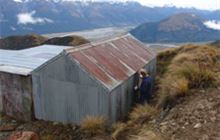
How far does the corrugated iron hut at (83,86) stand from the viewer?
11.0 m

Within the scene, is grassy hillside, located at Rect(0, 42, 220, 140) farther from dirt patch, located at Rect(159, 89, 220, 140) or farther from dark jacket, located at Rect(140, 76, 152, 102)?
dark jacket, located at Rect(140, 76, 152, 102)

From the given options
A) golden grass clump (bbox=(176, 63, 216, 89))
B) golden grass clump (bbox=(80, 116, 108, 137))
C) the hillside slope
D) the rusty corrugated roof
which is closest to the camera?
golden grass clump (bbox=(80, 116, 108, 137))

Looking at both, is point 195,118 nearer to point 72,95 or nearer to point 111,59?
point 72,95

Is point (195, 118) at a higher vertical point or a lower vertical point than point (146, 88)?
lower

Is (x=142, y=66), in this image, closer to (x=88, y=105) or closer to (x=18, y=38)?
(x=88, y=105)

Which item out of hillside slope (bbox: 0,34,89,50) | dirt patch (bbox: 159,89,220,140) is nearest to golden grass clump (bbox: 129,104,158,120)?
dirt patch (bbox: 159,89,220,140)

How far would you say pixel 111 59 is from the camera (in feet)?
43.7

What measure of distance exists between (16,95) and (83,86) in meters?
3.57

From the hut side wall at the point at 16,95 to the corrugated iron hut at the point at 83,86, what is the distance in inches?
19.2

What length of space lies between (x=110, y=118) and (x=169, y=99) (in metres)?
2.05

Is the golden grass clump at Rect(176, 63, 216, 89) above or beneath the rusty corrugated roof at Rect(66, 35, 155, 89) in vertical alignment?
beneath

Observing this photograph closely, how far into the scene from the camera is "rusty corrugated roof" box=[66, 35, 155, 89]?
11.4 metres

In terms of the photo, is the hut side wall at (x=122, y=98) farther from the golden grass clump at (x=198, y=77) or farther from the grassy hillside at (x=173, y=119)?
the golden grass clump at (x=198, y=77)

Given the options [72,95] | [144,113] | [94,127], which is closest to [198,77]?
[144,113]
